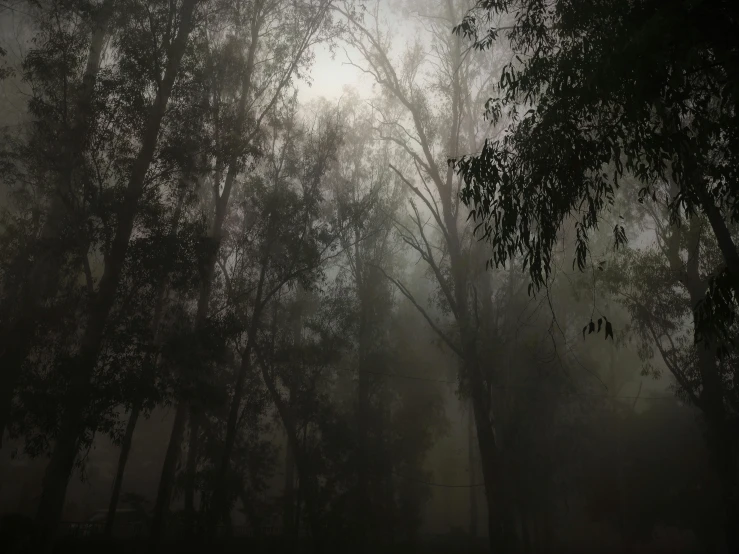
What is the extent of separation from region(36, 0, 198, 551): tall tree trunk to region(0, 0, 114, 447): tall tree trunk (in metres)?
1.41

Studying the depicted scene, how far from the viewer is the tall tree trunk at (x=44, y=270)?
11383 millimetres

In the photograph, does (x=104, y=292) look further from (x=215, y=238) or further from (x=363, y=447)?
(x=363, y=447)

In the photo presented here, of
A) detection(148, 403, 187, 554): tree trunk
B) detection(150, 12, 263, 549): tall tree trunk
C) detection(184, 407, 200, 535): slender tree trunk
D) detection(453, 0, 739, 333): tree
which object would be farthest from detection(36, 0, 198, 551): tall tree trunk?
detection(453, 0, 739, 333): tree

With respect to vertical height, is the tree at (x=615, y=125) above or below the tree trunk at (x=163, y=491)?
above

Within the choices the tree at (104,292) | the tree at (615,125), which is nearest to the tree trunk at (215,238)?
the tree at (104,292)

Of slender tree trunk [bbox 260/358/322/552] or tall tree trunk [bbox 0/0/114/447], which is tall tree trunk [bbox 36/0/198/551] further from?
slender tree trunk [bbox 260/358/322/552]

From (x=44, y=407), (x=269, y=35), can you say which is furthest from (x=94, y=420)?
(x=269, y=35)

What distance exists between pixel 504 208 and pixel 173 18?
10.7 m

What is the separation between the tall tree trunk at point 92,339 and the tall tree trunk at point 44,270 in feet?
4.63

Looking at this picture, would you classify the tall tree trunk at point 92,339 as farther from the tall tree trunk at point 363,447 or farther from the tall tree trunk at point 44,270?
Result: the tall tree trunk at point 363,447

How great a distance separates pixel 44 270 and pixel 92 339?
5.00 metres

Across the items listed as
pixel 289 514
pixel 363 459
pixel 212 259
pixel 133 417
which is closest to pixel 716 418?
pixel 363 459

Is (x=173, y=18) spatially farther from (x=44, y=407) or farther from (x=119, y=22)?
(x=44, y=407)

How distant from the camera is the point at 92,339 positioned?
9750mm
